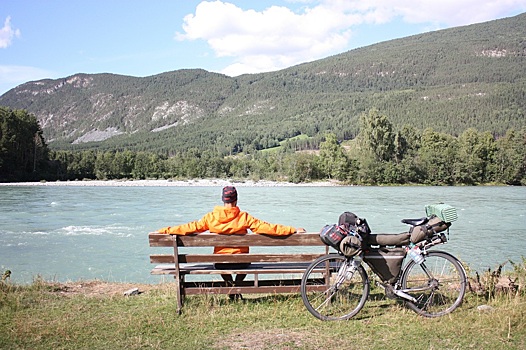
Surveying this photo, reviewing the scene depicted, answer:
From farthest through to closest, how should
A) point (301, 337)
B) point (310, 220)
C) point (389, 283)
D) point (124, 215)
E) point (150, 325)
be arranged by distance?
point (124, 215) → point (310, 220) → point (389, 283) → point (150, 325) → point (301, 337)

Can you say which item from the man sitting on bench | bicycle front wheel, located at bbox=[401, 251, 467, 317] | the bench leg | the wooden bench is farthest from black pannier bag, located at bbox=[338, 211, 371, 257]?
the bench leg

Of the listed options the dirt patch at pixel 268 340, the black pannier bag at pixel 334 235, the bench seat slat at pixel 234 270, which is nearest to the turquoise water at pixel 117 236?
the bench seat slat at pixel 234 270

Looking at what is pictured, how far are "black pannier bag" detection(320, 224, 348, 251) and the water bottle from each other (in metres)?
0.99

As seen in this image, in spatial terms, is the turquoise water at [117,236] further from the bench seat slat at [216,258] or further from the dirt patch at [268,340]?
the dirt patch at [268,340]

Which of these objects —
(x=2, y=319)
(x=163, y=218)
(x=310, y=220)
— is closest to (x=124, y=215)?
(x=163, y=218)

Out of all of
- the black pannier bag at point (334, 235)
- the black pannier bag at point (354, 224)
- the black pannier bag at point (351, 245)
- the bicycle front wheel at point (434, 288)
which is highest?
the black pannier bag at point (354, 224)

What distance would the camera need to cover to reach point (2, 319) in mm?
6184

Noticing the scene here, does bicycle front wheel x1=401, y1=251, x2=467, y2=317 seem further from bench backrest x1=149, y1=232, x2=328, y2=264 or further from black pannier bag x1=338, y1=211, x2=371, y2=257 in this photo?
bench backrest x1=149, y1=232, x2=328, y2=264

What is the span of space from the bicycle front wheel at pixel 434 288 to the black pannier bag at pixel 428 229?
28 cm

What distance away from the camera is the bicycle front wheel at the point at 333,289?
6211 millimetres

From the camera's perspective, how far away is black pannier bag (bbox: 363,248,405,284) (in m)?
6.36

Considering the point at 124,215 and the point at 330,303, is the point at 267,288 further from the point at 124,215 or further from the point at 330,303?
the point at 124,215

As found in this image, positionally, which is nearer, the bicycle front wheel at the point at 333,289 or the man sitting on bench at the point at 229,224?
the bicycle front wheel at the point at 333,289

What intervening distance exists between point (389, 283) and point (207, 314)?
8.05 feet
